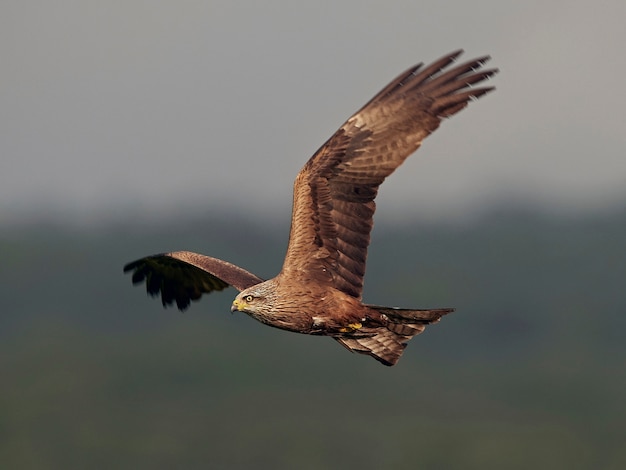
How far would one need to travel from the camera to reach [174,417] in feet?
299

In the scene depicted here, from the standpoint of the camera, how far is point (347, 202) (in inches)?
768

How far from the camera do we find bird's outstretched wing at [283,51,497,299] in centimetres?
1936

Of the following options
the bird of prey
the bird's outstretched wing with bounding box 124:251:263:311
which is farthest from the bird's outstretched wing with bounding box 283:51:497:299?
the bird's outstretched wing with bounding box 124:251:263:311

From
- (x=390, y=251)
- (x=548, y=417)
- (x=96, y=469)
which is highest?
(x=390, y=251)

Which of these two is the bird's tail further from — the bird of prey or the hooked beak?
the hooked beak

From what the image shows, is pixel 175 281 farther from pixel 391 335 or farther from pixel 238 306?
pixel 238 306

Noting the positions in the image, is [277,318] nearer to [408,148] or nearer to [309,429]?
[408,148]

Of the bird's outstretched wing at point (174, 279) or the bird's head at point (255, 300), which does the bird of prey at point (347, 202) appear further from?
the bird's outstretched wing at point (174, 279)

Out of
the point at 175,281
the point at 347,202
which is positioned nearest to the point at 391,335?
the point at 347,202

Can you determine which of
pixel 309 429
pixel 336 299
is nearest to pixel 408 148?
pixel 336 299

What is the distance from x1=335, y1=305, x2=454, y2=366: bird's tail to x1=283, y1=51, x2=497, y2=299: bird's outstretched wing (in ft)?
2.50

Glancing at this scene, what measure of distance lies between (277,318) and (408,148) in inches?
100

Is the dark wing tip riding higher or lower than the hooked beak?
higher

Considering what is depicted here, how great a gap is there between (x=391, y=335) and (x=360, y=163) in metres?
2.39
